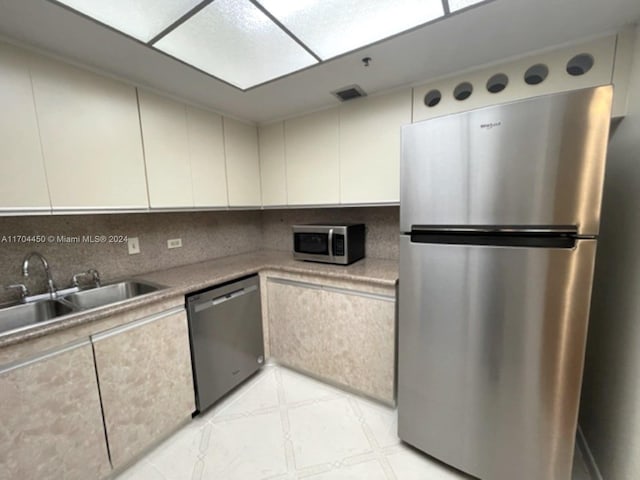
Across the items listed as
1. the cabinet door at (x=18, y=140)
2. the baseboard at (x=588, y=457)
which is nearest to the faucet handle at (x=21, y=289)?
the cabinet door at (x=18, y=140)

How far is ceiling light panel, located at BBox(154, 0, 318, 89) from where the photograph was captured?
106 cm

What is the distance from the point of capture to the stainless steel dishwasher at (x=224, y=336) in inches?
63.7

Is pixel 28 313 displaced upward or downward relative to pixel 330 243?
downward

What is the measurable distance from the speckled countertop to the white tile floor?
874 mm

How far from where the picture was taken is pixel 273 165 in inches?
90.7

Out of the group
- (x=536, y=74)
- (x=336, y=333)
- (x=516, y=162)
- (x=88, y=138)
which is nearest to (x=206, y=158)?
(x=88, y=138)

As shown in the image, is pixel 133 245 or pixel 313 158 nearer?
pixel 133 245

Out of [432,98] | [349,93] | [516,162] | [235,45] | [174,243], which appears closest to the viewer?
[516,162]

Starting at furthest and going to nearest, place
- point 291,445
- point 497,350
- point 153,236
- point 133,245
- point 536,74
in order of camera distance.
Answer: point 153,236 → point 133,245 → point 291,445 → point 536,74 → point 497,350

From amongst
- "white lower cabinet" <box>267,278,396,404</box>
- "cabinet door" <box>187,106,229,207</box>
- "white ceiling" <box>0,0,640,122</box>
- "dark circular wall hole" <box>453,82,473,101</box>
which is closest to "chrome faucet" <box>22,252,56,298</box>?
"cabinet door" <box>187,106,229,207</box>

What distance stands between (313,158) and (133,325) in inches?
62.4

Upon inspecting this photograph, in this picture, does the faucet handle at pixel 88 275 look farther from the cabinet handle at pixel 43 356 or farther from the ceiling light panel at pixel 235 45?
the ceiling light panel at pixel 235 45

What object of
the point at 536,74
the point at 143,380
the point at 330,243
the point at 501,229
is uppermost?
the point at 536,74

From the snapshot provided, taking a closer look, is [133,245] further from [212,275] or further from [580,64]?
[580,64]
